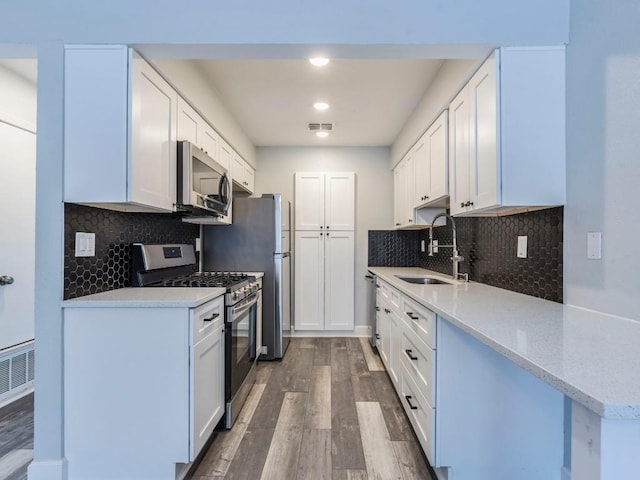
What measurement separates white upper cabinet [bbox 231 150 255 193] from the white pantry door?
1.60 meters

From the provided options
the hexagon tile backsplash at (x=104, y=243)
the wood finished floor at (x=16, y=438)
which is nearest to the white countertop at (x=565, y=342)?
the hexagon tile backsplash at (x=104, y=243)

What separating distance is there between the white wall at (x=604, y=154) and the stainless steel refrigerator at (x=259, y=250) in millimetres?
2377

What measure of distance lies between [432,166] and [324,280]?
6.87ft

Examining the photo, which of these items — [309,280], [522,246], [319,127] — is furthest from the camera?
[309,280]

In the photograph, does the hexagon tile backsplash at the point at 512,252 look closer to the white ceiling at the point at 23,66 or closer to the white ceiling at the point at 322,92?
the white ceiling at the point at 322,92

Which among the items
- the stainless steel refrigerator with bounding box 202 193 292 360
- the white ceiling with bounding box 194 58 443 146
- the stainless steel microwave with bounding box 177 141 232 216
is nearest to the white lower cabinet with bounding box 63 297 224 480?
the stainless steel microwave with bounding box 177 141 232 216

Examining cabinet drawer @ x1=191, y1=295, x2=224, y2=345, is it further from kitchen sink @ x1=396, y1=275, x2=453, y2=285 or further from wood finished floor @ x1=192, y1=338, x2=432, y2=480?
kitchen sink @ x1=396, y1=275, x2=453, y2=285

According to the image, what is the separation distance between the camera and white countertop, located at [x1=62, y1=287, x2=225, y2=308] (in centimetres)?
157

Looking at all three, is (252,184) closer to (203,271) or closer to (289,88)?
(203,271)

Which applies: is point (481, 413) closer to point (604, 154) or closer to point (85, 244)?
point (604, 154)

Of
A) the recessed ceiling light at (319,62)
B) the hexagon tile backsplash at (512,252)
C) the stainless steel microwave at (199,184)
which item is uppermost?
the recessed ceiling light at (319,62)

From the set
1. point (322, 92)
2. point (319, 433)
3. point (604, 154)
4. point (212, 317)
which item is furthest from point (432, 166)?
point (319, 433)

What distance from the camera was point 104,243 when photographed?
6.31 ft

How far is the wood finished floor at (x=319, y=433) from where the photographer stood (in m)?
1.70
